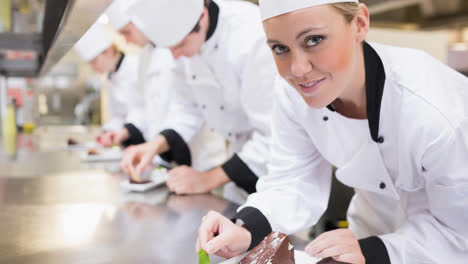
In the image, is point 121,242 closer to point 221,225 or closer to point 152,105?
point 221,225

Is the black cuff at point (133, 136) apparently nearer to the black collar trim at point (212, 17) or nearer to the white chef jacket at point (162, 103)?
the white chef jacket at point (162, 103)

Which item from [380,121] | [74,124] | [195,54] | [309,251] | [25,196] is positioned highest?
[195,54]

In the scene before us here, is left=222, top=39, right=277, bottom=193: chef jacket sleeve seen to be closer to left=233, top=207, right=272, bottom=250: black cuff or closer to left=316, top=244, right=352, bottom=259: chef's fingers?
left=233, top=207, right=272, bottom=250: black cuff

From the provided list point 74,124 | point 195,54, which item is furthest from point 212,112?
point 74,124

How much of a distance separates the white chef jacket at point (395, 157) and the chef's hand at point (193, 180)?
42 cm

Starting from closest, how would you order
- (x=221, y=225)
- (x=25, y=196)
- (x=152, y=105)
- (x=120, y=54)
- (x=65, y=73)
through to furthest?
(x=221, y=225), (x=25, y=196), (x=152, y=105), (x=120, y=54), (x=65, y=73)

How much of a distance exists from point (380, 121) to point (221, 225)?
41cm

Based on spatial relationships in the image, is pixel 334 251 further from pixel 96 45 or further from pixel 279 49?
pixel 96 45

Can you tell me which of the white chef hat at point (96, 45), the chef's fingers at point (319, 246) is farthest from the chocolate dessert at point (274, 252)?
the white chef hat at point (96, 45)

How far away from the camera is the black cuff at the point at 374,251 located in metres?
0.80

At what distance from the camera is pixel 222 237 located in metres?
0.83

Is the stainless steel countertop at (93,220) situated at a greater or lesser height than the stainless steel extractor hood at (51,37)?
lesser

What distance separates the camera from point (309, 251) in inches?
31.2

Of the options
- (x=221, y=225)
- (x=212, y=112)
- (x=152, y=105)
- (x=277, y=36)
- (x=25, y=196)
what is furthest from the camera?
(x=152, y=105)
